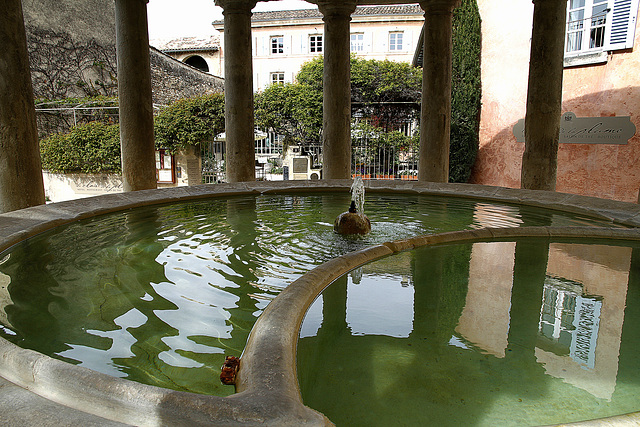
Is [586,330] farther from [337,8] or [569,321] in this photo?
[337,8]

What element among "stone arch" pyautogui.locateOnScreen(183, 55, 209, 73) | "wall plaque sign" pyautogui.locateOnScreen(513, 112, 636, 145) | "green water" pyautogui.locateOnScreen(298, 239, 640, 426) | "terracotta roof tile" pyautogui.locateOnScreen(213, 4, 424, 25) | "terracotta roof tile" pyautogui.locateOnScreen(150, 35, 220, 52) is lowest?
"green water" pyautogui.locateOnScreen(298, 239, 640, 426)

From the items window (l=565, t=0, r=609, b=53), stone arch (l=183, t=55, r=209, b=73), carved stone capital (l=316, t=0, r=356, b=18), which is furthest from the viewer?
stone arch (l=183, t=55, r=209, b=73)

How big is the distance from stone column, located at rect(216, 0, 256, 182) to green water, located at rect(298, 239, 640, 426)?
5221 mm

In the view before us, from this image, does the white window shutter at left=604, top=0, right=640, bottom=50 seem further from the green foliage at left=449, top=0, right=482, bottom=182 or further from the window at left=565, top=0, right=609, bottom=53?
the green foliage at left=449, top=0, right=482, bottom=182

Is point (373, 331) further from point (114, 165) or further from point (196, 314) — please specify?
point (114, 165)

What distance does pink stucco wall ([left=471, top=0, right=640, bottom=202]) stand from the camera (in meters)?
11.6

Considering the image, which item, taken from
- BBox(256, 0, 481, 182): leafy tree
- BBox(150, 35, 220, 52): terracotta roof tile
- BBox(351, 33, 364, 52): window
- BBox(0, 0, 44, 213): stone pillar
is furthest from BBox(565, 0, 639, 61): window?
BBox(150, 35, 220, 52): terracotta roof tile

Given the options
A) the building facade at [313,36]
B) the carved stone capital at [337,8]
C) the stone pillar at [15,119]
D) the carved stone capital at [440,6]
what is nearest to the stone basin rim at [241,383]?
the stone pillar at [15,119]

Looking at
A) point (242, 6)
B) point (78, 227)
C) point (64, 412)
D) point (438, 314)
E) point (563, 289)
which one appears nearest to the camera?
point (64, 412)

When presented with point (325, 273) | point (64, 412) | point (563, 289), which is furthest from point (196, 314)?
point (563, 289)

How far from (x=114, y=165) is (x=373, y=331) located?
16.1 metres

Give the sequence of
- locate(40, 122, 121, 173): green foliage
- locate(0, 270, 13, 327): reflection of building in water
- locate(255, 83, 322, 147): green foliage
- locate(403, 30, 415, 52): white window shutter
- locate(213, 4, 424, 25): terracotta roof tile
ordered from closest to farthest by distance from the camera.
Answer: locate(0, 270, 13, 327): reflection of building in water → locate(40, 122, 121, 173): green foliage → locate(255, 83, 322, 147): green foliage → locate(213, 4, 424, 25): terracotta roof tile → locate(403, 30, 415, 52): white window shutter

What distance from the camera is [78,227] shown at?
466cm

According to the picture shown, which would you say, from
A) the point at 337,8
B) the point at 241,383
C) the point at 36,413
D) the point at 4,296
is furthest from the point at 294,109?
the point at 36,413
